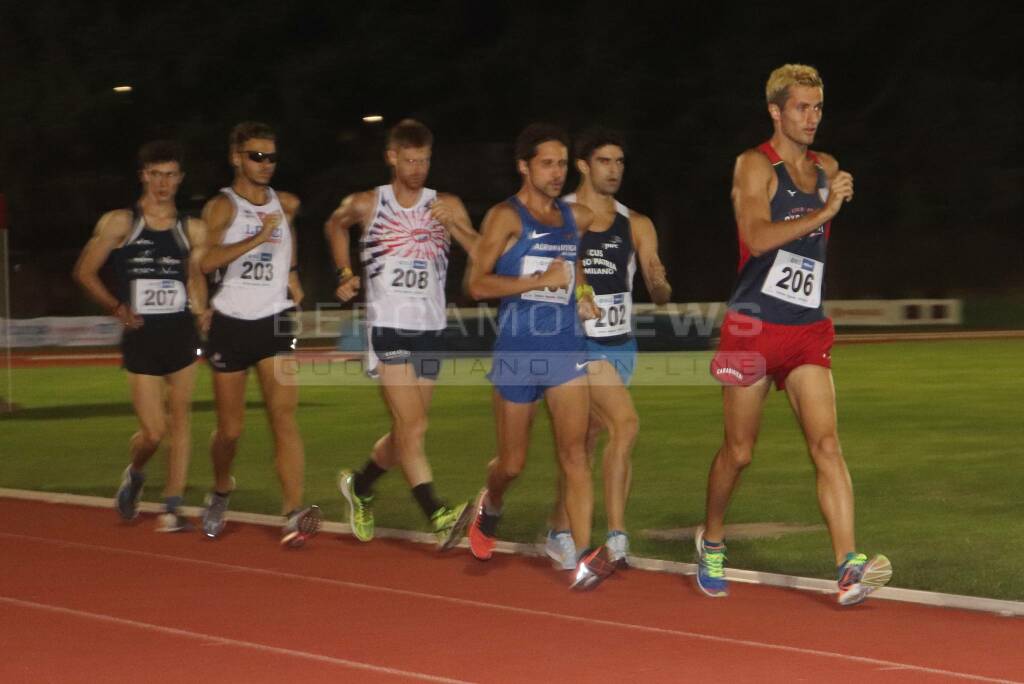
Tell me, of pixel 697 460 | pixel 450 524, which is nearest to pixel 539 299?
pixel 450 524

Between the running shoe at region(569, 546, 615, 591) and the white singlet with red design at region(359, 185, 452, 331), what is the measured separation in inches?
72.6

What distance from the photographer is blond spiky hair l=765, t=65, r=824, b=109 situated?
7.07m

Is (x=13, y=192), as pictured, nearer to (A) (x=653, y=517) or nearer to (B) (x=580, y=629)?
(A) (x=653, y=517)

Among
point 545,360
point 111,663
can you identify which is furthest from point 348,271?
point 111,663

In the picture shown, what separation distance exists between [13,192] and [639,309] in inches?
879

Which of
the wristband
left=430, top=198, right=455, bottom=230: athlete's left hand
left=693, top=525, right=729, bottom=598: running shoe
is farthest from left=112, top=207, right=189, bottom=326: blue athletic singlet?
left=693, top=525, right=729, bottom=598: running shoe

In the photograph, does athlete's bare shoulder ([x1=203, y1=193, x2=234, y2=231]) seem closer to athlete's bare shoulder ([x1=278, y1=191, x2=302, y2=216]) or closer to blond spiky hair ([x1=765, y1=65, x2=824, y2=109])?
athlete's bare shoulder ([x1=278, y1=191, x2=302, y2=216])

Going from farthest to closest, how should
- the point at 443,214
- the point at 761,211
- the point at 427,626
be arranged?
the point at 443,214, the point at 761,211, the point at 427,626

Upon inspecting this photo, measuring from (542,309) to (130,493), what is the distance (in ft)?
11.0

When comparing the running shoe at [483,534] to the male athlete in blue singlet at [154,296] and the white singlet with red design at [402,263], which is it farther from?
the male athlete in blue singlet at [154,296]

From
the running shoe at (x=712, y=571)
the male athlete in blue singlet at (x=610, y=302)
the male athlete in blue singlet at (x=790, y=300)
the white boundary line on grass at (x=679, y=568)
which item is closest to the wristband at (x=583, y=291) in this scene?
the male athlete in blue singlet at (x=610, y=302)

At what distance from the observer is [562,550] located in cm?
823

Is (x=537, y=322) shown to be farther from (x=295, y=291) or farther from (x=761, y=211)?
(x=295, y=291)

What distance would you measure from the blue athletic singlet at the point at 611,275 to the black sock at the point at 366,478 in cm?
161
